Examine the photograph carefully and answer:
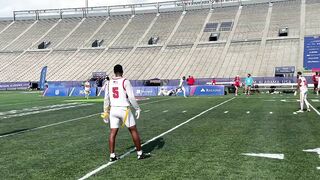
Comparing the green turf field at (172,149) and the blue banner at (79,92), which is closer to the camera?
the green turf field at (172,149)

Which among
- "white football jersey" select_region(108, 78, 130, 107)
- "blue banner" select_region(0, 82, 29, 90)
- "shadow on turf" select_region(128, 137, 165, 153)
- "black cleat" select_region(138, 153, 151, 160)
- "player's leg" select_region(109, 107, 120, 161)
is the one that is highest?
"white football jersey" select_region(108, 78, 130, 107)

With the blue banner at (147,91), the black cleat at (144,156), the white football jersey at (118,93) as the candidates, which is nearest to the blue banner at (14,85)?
the blue banner at (147,91)

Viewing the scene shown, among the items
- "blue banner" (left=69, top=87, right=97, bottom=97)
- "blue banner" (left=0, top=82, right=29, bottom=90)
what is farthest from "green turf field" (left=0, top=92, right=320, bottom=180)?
"blue banner" (left=0, top=82, right=29, bottom=90)

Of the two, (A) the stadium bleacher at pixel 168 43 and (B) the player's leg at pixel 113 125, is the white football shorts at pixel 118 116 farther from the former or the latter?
(A) the stadium bleacher at pixel 168 43

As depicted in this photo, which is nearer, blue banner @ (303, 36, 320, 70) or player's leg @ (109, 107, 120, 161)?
player's leg @ (109, 107, 120, 161)

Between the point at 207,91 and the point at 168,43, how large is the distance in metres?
36.4

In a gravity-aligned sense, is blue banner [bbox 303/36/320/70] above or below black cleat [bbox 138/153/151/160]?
above

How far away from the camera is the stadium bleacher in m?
67.6

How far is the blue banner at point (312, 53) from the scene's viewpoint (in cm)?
3400

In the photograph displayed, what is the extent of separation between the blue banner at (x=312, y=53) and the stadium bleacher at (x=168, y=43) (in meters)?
28.0

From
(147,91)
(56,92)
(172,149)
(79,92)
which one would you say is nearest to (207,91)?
(147,91)

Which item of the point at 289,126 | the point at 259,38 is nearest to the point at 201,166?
the point at 289,126

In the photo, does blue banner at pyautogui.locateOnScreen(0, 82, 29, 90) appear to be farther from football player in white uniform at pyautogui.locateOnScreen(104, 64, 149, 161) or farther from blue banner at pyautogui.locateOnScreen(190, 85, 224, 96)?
football player in white uniform at pyautogui.locateOnScreen(104, 64, 149, 161)

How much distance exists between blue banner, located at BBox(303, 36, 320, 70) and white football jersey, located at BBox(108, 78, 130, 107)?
2774cm
